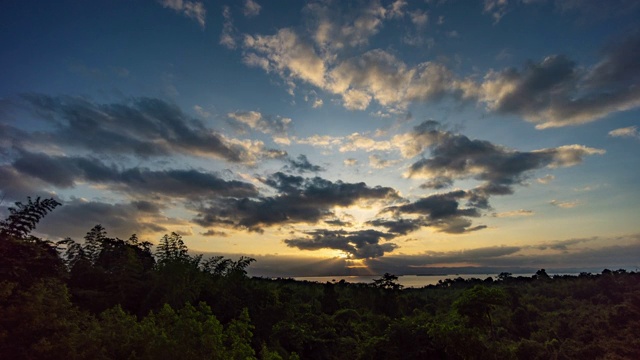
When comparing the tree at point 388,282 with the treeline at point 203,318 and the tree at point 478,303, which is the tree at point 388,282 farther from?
the tree at point 478,303

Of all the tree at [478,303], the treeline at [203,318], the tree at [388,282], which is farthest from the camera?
the tree at [388,282]

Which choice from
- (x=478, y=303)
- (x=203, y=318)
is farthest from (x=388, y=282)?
(x=203, y=318)

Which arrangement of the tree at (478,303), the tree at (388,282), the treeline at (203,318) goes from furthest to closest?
the tree at (388,282) → the tree at (478,303) → the treeline at (203,318)

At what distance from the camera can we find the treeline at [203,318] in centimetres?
826

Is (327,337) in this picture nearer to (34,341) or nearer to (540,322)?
(34,341)

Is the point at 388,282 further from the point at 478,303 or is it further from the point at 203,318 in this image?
the point at 203,318

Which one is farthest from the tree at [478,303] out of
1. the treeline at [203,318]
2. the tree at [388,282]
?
the tree at [388,282]

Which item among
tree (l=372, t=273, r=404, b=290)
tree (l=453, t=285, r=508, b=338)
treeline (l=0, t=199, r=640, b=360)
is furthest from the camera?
tree (l=372, t=273, r=404, b=290)

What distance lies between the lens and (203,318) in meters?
10.9

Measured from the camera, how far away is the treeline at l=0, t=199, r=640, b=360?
8258 mm

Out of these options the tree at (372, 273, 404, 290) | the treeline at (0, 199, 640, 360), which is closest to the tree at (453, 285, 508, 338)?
the treeline at (0, 199, 640, 360)

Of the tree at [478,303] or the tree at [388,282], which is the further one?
the tree at [388,282]

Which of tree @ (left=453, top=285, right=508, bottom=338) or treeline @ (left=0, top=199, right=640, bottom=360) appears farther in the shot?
tree @ (left=453, top=285, right=508, bottom=338)

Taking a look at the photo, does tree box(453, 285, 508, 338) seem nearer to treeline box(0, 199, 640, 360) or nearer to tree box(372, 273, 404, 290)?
treeline box(0, 199, 640, 360)
